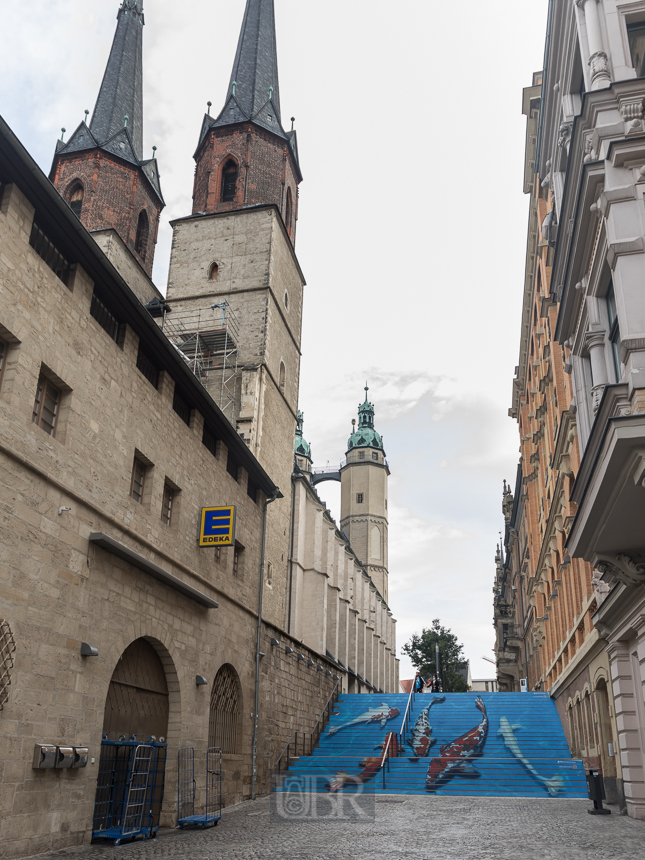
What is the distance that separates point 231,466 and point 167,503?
173 inches

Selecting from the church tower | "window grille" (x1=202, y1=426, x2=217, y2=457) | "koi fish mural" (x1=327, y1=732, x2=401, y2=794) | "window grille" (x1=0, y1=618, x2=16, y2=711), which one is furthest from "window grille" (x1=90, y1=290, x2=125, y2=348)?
the church tower

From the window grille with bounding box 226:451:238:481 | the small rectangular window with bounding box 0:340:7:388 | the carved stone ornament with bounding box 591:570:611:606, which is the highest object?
the window grille with bounding box 226:451:238:481

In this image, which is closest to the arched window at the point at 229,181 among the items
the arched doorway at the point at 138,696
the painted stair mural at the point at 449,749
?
the painted stair mural at the point at 449,749

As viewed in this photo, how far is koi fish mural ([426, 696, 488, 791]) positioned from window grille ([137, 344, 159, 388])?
12832 millimetres

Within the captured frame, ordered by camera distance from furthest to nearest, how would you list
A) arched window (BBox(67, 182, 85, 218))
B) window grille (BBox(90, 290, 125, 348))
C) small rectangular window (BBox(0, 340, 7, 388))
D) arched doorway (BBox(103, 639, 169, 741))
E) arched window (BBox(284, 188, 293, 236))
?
arched window (BBox(284, 188, 293, 236)), arched window (BBox(67, 182, 85, 218)), window grille (BBox(90, 290, 125, 348)), arched doorway (BBox(103, 639, 169, 741)), small rectangular window (BBox(0, 340, 7, 388))

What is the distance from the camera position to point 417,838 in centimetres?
1145

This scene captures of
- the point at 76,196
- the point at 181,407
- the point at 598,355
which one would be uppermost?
the point at 76,196

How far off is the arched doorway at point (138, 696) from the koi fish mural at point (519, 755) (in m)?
10.3

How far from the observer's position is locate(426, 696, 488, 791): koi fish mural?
1978cm

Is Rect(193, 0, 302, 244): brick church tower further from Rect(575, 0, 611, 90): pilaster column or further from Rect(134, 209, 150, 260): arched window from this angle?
Rect(575, 0, 611, 90): pilaster column

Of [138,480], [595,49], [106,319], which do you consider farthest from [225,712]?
[595,49]

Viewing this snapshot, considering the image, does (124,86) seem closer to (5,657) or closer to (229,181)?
(229,181)

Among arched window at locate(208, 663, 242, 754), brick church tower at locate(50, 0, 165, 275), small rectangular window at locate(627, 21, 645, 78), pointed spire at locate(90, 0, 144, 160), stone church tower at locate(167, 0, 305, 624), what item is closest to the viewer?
small rectangular window at locate(627, 21, 645, 78)

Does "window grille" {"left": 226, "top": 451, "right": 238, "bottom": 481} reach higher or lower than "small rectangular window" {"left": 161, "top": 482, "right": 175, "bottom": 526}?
higher
